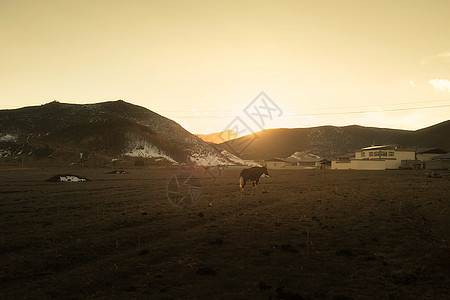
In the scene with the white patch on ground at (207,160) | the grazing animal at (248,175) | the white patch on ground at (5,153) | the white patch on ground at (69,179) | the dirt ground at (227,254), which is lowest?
the dirt ground at (227,254)

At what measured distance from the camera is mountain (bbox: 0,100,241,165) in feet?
413

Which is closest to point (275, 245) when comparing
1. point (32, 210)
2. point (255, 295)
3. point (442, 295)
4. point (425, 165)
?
point (255, 295)

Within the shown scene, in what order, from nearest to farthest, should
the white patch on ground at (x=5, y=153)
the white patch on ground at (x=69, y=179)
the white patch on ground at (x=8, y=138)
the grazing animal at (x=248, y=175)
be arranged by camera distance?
the grazing animal at (x=248, y=175)
the white patch on ground at (x=69, y=179)
the white patch on ground at (x=5, y=153)
the white patch on ground at (x=8, y=138)

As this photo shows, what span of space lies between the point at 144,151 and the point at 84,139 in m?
28.6

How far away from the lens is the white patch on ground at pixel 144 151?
14088cm

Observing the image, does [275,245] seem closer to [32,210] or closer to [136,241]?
[136,241]

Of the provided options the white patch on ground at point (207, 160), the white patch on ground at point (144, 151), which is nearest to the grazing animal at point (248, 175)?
the white patch on ground at point (144, 151)

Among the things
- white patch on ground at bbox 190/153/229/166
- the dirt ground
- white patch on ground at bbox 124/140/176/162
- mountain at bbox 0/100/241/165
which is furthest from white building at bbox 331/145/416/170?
white patch on ground at bbox 124/140/176/162

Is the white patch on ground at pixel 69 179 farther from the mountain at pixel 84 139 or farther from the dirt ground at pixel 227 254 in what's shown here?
the mountain at pixel 84 139

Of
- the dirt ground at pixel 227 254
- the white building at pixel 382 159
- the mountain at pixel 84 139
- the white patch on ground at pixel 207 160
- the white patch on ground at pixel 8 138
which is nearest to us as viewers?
the dirt ground at pixel 227 254

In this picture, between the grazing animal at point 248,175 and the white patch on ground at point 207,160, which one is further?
the white patch on ground at point 207,160

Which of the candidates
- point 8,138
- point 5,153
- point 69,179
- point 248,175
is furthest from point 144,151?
point 248,175

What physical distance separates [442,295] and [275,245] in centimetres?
550

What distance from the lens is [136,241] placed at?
12.2 metres
